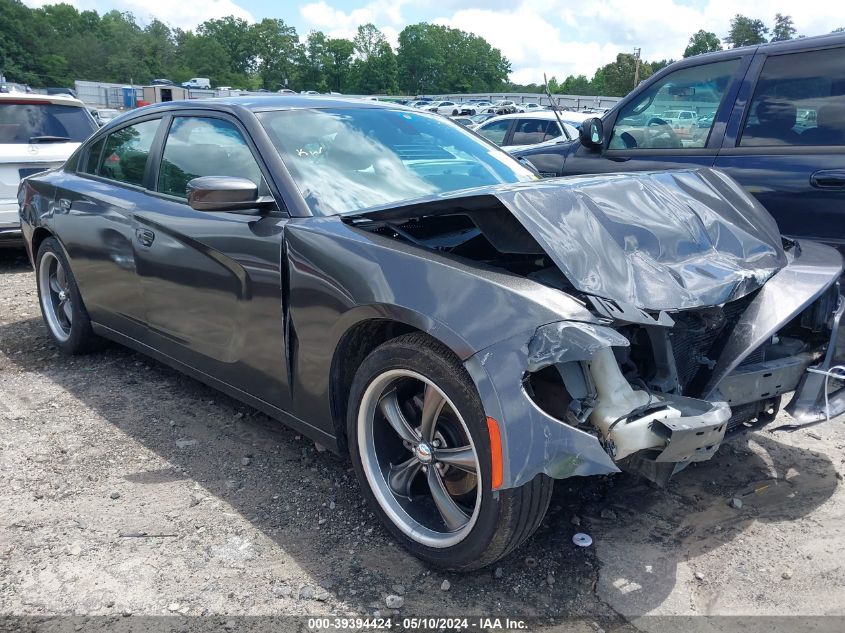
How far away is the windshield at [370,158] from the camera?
124 inches

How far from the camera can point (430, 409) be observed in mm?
2535

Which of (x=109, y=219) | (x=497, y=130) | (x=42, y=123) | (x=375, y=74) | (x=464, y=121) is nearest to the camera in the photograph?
(x=109, y=219)

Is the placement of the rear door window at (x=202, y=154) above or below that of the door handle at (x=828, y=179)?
above

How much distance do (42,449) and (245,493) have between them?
1.22 meters

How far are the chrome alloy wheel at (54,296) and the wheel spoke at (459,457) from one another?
3447 millimetres

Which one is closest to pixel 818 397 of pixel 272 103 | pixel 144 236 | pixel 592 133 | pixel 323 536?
pixel 323 536

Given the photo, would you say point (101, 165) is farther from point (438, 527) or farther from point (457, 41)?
point (457, 41)

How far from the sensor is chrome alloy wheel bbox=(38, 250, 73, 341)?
4.93 meters

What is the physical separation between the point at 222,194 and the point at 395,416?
119 centimetres

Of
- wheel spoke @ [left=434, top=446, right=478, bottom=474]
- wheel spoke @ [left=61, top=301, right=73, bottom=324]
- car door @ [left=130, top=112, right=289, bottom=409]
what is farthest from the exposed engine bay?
wheel spoke @ [left=61, top=301, right=73, bottom=324]

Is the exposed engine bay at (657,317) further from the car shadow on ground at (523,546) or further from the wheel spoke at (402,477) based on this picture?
the wheel spoke at (402,477)

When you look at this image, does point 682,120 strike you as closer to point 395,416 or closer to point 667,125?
point 667,125

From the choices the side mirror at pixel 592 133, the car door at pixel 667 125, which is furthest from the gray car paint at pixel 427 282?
the side mirror at pixel 592 133

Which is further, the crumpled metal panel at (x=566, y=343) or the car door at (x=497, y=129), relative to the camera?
the car door at (x=497, y=129)
